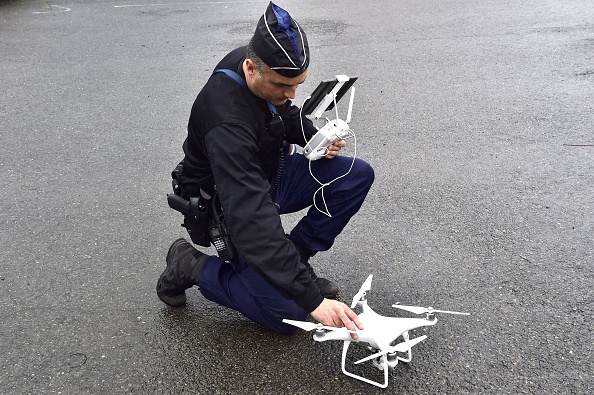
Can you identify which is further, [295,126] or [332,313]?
[295,126]

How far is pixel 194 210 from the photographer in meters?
2.96

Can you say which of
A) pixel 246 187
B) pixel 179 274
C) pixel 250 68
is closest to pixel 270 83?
pixel 250 68

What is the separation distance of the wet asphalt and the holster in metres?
0.39

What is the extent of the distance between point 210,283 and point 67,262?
101 centimetres

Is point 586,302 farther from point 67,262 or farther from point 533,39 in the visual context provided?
point 533,39

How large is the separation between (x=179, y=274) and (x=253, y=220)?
74 centimetres

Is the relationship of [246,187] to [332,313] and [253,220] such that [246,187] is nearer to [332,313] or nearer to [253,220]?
[253,220]

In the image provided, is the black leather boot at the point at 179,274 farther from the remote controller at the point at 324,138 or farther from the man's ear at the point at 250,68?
the man's ear at the point at 250,68

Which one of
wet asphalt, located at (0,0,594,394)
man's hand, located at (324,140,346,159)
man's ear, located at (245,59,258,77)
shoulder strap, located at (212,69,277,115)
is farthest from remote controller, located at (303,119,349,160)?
wet asphalt, located at (0,0,594,394)

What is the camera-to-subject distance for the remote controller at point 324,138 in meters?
3.06

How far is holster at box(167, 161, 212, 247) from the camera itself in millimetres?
2949

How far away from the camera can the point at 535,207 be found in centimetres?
404

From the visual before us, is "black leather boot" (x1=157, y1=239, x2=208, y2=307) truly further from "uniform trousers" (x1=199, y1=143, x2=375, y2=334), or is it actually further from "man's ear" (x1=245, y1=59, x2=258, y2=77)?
"man's ear" (x1=245, y1=59, x2=258, y2=77)

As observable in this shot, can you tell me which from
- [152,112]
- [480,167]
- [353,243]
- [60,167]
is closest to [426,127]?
[480,167]
